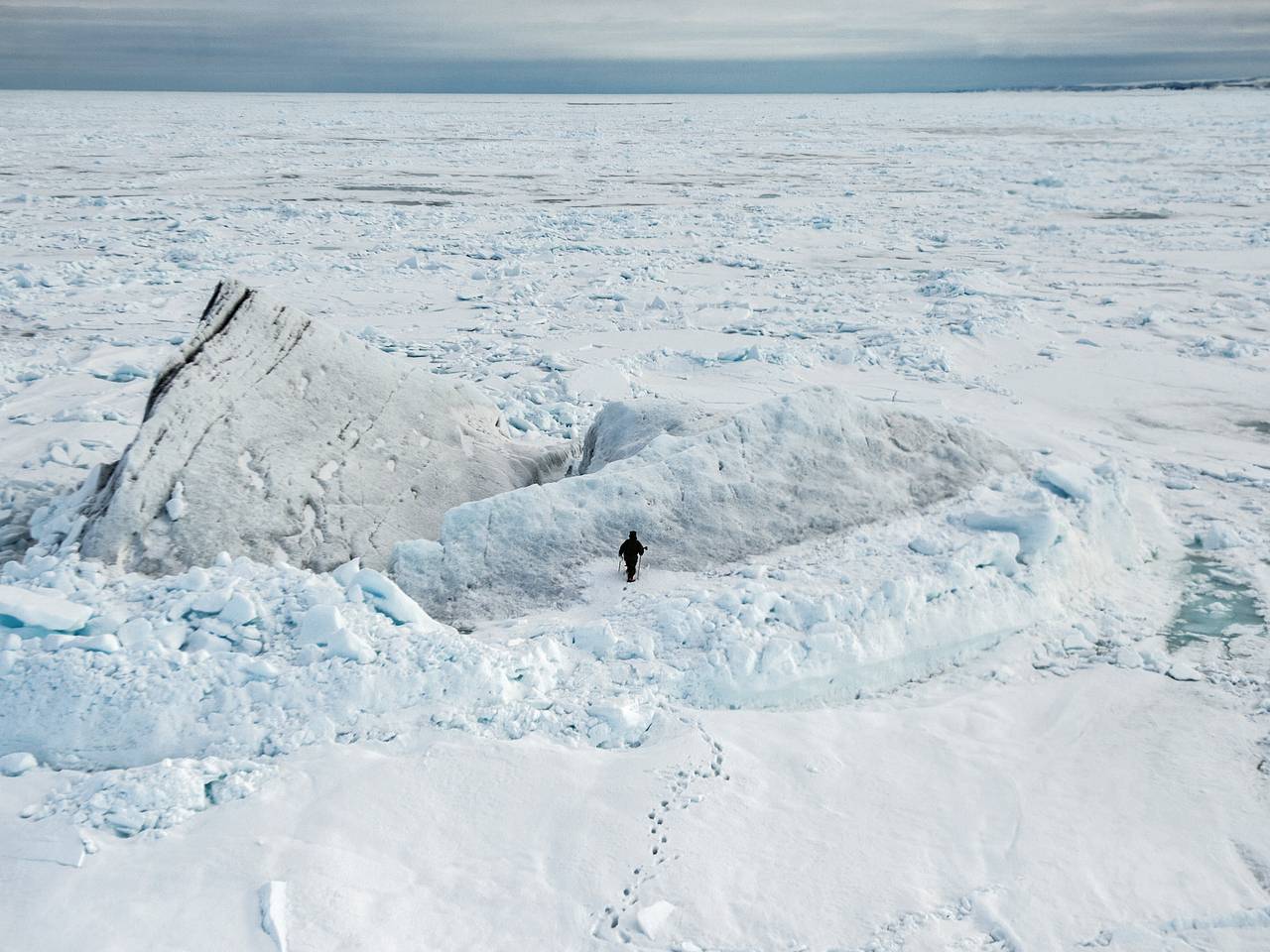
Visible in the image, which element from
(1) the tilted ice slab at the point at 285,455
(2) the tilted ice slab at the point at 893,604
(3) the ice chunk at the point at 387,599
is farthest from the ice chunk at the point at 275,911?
(1) the tilted ice slab at the point at 285,455

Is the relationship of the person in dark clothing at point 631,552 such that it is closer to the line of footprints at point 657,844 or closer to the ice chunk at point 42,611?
the line of footprints at point 657,844

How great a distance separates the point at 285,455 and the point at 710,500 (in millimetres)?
2782

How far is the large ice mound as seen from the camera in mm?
5801

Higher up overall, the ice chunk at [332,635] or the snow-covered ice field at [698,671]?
the ice chunk at [332,635]

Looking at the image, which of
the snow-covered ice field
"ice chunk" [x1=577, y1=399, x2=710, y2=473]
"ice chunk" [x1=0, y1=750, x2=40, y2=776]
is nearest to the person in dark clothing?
the snow-covered ice field

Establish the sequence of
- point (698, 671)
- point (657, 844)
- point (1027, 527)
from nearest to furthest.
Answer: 1. point (657, 844)
2. point (698, 671)
3. point (1027, 527)

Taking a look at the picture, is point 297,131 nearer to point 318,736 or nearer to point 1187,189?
point 1187,189

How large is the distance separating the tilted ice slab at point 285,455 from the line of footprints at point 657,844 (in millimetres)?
2684

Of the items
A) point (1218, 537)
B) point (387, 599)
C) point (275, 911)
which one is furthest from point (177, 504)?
point (1218, 537)

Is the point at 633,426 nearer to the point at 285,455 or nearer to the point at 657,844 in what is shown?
the point at 285,455

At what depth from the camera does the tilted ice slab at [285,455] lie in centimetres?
569

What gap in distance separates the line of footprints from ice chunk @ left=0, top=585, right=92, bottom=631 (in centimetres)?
288

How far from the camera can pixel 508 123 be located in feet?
177

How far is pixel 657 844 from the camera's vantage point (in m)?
3.86
